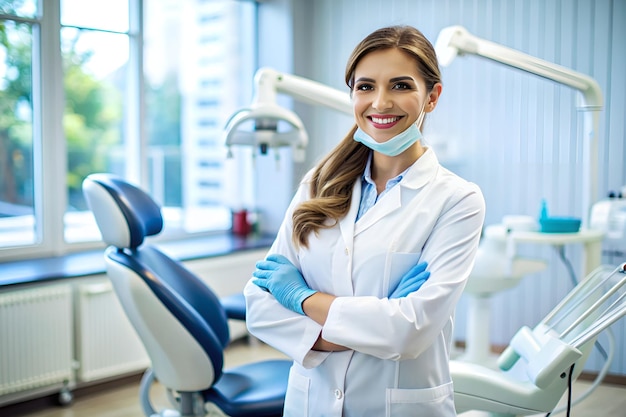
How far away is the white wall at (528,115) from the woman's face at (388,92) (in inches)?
83.9

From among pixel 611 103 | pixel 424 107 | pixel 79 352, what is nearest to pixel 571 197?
pixel 611 103

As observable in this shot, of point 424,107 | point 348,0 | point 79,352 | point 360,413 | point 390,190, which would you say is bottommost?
point 79,352

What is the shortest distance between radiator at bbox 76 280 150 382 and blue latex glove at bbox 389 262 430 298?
200 centimetres

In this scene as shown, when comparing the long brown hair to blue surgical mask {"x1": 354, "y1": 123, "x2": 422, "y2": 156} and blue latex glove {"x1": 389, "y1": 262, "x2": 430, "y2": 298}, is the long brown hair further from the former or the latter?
blue latex glove {"x1": 389, "y1": 262, "x2": 430, "y2": 298}

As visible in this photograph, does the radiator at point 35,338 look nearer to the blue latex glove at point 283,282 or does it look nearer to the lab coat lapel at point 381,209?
the blue latex glove at point 283,282

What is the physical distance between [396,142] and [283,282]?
38 cm

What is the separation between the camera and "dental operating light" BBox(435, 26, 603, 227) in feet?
8.06

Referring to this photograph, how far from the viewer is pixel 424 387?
126 cm

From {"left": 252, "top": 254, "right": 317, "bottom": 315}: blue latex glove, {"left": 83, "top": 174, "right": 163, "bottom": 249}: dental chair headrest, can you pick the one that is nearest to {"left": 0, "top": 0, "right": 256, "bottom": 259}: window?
{"left": 83, "top": 174, "right": 163, "bottom": 249}: dental chair headrest

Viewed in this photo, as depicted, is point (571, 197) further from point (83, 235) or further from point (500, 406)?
point (83, 235)

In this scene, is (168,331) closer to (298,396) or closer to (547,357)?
(298,396)

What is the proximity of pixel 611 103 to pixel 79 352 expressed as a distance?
2.78m

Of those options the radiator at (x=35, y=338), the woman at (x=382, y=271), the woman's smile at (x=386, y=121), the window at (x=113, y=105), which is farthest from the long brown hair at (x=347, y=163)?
the window at (x=113, y=105)

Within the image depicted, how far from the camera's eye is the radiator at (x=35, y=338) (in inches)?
103
